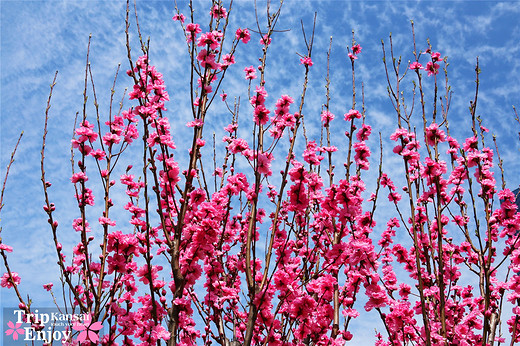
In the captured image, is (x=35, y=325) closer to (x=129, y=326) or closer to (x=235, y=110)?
(x=129, y=326)

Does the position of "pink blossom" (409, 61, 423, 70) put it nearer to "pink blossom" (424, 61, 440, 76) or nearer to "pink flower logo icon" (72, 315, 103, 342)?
"pink blossom" (424, 61, 440, 76)

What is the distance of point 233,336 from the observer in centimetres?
435

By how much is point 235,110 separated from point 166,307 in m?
2.70

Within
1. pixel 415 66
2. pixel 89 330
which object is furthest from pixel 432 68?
pixel 89 330

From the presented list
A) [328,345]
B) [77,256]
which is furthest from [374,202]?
[77,256]

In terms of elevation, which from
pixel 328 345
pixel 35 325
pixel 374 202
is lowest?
pixel 328 345

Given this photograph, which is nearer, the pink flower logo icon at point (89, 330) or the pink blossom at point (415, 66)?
the pink flower logo icon at point (89, 330)

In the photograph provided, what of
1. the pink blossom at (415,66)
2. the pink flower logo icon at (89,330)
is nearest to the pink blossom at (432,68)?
the pink blossom at (415,66)

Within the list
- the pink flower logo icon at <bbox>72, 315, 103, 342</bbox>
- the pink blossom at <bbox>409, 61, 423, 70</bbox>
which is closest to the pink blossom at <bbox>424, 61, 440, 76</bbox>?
the pink blossom at <bbox>409, 61, 423, 70</bbox>

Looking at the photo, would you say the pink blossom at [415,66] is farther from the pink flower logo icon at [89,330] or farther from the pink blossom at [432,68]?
the pink flower logo icon at [89,330]

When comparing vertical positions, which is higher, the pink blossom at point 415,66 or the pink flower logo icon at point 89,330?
the pink blossom at point 415,66

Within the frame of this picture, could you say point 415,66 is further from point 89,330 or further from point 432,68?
point 89,330

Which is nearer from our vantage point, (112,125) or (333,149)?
(112,125)

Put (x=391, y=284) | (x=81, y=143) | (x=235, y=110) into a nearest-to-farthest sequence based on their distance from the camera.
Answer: (x=81, y=143) → (x=391, y=284) → (x=235, y=110)
